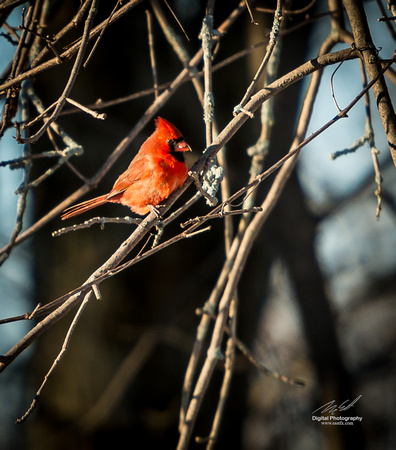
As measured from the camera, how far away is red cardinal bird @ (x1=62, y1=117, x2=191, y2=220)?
2217 mm

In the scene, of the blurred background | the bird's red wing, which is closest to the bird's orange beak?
the bird's red wing

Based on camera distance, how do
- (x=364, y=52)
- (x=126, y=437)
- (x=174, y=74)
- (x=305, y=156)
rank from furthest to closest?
(x=305, y=156) < (x=174, y=74) < (x=126, y=437) < (x=364, y=52)

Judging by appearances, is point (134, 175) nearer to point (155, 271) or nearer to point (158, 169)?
point (158, 169)

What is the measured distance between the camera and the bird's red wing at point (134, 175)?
91.0 inches

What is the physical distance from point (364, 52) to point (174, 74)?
7.55 feet

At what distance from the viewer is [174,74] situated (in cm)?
356

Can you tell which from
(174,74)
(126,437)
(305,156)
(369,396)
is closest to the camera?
(126,437)

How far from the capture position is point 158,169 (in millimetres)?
2238

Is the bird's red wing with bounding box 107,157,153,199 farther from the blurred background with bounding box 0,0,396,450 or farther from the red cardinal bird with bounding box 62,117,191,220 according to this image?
the blurred background with bounding box 0,0,396,450

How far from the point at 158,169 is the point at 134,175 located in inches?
7.8

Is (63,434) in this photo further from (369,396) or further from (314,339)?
(369,396)

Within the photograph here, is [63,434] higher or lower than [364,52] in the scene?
lower

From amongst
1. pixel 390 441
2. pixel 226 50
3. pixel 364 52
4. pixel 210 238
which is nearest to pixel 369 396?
pixel 390 441

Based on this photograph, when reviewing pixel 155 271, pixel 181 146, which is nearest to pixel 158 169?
pixel 181 146
